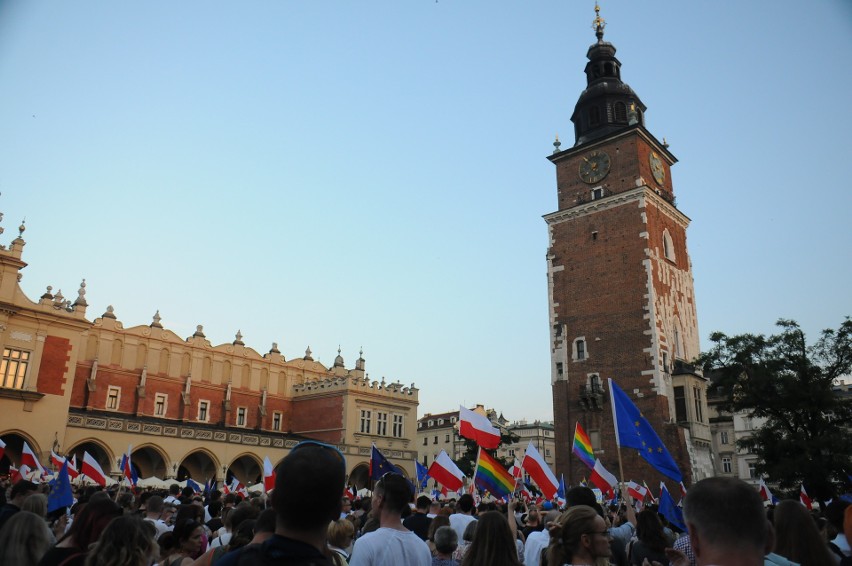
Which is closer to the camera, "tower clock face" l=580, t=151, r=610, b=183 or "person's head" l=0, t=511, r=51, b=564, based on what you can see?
"person's head" l=0, t=511, r=51, b=564

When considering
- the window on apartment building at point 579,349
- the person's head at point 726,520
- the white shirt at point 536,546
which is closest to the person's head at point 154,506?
the white shirt at point 536,546

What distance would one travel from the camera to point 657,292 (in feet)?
114

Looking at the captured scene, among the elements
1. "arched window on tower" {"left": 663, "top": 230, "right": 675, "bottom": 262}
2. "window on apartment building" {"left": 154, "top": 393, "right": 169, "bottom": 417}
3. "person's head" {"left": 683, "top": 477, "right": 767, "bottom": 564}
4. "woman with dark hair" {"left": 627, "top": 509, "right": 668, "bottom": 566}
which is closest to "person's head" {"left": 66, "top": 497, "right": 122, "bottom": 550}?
"person's head" {"left": 683, "top": 477, "right": 767, "bottom": 564}

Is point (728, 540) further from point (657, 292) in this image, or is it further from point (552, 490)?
point (657, 292)

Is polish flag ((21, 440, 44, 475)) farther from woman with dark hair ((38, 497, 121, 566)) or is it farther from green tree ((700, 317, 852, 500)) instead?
green tree ((700, 317, 852, 500))

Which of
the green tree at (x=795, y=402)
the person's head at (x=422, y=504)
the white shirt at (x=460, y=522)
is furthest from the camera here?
the green tree at (x=795, y=402)

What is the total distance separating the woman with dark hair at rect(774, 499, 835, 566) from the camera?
14.8 feet

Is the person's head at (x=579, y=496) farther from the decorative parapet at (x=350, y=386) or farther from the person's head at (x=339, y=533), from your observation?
the decorative parapet at (x=350, y=386)

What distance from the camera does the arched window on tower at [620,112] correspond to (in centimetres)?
3941

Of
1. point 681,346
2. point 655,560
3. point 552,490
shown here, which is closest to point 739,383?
point 681,346

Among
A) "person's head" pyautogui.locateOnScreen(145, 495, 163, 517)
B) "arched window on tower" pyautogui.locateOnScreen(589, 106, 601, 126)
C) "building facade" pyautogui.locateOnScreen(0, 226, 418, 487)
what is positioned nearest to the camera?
"person's head" pyautogui.locateOnScreen(145, 495, 163, 517)

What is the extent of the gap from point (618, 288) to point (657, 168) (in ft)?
29.4

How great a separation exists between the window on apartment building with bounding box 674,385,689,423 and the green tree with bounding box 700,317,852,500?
271 cm

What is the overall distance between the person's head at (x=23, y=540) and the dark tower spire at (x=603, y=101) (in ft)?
124
